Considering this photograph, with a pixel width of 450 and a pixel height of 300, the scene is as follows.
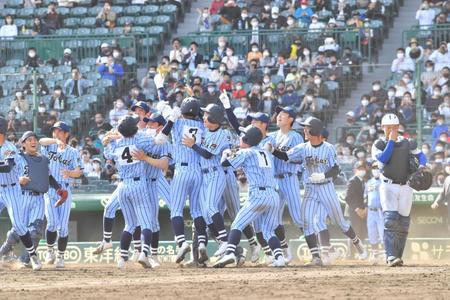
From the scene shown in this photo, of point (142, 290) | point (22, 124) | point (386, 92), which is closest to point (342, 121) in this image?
point (386, 92)

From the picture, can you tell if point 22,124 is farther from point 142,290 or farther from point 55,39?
point 142,290

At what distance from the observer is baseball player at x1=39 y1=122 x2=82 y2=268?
58.1ft

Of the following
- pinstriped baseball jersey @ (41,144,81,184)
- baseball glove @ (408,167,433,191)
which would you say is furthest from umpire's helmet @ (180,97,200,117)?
baseball glove @ (408,167,433,191)

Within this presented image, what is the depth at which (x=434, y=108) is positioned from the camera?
73.2 ft

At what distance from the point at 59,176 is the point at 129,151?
1.81 metres

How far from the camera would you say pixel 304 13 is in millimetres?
27938

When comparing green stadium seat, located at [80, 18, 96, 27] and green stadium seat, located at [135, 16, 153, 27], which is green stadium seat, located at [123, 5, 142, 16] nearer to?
green stadium seat, located at [135, 16, 153, 27]

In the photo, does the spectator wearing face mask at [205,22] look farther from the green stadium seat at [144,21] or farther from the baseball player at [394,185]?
the baseball player at [394,185]

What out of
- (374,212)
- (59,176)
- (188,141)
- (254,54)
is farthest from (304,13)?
(188,141)

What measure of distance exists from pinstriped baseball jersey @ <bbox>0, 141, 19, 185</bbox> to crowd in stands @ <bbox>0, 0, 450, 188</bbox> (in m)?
5.74

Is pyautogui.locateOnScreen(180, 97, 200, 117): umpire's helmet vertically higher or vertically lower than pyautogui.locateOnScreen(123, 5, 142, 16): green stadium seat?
lower

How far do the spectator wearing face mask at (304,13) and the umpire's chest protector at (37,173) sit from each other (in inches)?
456

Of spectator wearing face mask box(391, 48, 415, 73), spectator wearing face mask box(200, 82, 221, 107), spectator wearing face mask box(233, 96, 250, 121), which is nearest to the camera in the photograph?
spectator wearing face mask box(200, 82, 221, 107)

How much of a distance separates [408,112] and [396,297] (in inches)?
399
